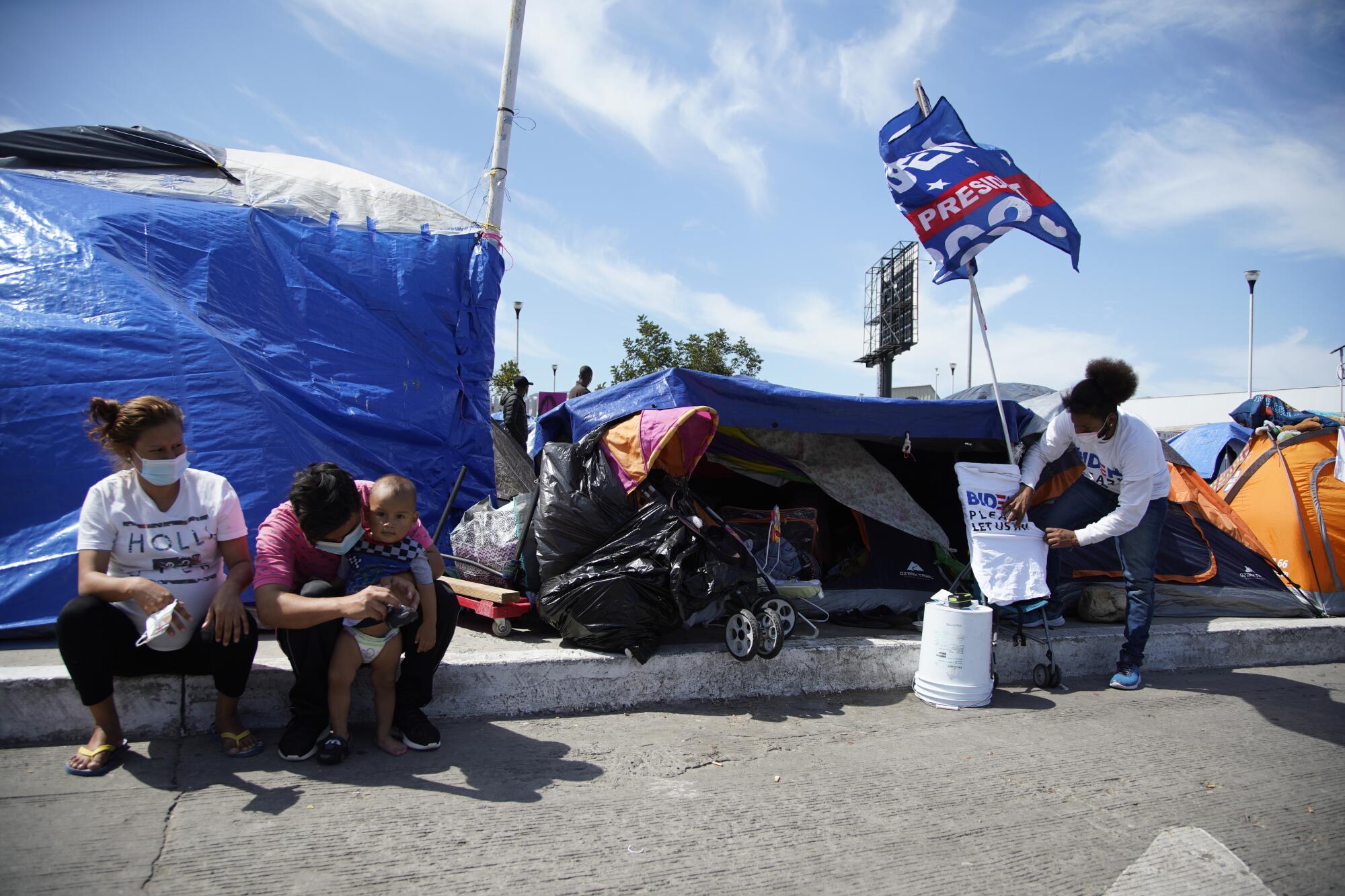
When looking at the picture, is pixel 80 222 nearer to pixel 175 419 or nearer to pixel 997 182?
pixel 175 419

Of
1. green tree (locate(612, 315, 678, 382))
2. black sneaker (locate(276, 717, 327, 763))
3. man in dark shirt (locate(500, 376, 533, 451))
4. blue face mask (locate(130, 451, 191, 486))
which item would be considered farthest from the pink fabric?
green tree (locate(612, 315, 678, 382))

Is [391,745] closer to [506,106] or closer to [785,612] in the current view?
[785,612]

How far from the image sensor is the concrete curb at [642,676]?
116 inches

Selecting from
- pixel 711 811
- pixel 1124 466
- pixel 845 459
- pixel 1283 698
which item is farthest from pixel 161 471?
pixel 1283 698

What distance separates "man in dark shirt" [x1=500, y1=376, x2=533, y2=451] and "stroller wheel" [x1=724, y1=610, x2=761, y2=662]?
553 centimetres

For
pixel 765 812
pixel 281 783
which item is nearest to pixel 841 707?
pixel 765 812

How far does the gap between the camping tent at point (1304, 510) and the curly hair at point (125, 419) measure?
6.82 metres

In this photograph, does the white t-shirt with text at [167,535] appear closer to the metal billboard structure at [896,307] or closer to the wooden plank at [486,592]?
the wooden plank at [486,592]

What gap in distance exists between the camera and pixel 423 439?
5.34 m

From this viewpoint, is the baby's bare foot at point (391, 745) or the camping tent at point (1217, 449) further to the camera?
the camping tent at point (1217, 449)

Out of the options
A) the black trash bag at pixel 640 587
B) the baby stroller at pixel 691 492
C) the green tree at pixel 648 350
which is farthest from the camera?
the green tree at pixel 648 350

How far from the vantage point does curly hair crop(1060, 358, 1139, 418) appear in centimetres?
405

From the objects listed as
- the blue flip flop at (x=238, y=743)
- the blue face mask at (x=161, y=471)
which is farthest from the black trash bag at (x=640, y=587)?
the blue face mask at (x=161, y=471)

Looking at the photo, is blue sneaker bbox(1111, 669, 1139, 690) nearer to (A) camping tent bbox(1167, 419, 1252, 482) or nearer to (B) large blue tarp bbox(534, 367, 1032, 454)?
(B) large blue tarp bbox(534, 367, 1032, 454)
